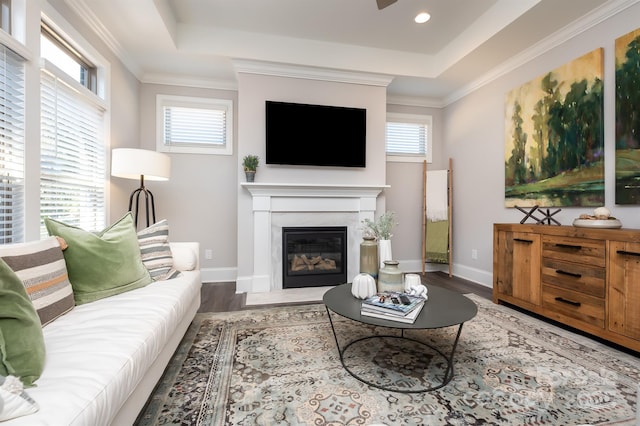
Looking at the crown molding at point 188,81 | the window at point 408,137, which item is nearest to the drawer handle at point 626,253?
the window at point 408,137

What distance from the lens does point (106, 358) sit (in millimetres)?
1001

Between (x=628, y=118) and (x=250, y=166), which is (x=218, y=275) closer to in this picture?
(x=250, y=166)

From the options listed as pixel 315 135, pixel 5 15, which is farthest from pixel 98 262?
pixel 315 135

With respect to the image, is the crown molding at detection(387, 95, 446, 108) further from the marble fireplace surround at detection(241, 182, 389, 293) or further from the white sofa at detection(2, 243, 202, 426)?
the white sofa at detection(2, 243, 202, 426)

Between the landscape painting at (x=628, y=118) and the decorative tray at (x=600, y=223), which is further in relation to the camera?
the landscape painting at (x=628, y=118)

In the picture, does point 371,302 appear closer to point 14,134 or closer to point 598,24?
point 14,134

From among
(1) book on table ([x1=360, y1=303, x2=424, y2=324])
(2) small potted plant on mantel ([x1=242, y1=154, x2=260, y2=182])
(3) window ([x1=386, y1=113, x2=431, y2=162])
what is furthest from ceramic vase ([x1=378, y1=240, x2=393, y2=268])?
(3) window ([x1=386, y1=113, x2=431, y2=162])

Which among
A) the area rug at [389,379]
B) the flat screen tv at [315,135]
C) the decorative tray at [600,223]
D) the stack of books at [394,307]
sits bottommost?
the area rug at [389,379]

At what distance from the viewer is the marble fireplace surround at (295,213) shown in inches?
130

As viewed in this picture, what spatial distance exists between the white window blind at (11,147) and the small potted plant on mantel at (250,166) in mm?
1749

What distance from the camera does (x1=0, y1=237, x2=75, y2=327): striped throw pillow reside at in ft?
3.97

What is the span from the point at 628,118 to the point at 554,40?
3.63ft

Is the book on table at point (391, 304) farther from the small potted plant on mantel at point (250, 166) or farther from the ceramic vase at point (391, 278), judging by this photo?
the small potted plant on mantel at point (250, 166)

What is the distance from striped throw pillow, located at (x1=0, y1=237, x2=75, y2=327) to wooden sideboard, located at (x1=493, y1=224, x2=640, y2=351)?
3232mm
